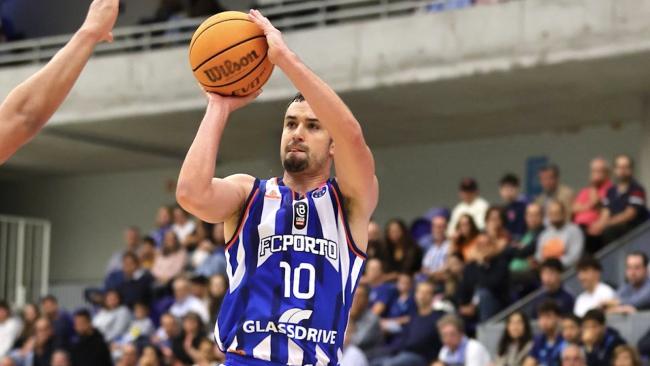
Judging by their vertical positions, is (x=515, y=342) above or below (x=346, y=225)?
above

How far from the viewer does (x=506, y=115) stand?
1900 centimetres

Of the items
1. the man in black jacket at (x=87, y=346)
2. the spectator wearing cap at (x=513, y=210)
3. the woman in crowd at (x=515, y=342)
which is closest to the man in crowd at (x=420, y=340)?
the woman in crowd at (x=515, y=342)

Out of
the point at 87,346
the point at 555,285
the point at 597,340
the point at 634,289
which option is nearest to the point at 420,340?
the point at 555,285

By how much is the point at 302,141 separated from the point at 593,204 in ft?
30.4

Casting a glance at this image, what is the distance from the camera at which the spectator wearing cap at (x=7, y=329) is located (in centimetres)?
1766

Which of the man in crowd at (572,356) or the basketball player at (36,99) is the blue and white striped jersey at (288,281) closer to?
the basketball player at (36,99)

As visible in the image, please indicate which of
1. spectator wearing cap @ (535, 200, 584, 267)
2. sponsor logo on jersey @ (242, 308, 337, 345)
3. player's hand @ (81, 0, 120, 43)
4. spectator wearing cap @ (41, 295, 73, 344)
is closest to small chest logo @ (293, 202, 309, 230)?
sponsor logo on jersey @ (242, 308, 337, 345)

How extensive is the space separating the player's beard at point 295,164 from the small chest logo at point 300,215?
6.1 inches

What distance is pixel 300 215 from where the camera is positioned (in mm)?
5719

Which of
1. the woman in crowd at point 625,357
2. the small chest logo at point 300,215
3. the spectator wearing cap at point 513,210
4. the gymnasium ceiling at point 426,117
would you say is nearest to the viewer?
the small chest logo at point 300,215

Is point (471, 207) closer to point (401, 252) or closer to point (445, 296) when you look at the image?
point (401, 252)

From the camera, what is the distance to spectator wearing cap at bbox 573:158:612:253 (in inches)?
565

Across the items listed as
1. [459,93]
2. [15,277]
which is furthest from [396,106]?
[15,277]

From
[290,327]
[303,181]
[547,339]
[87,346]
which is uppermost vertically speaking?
[87,346]
